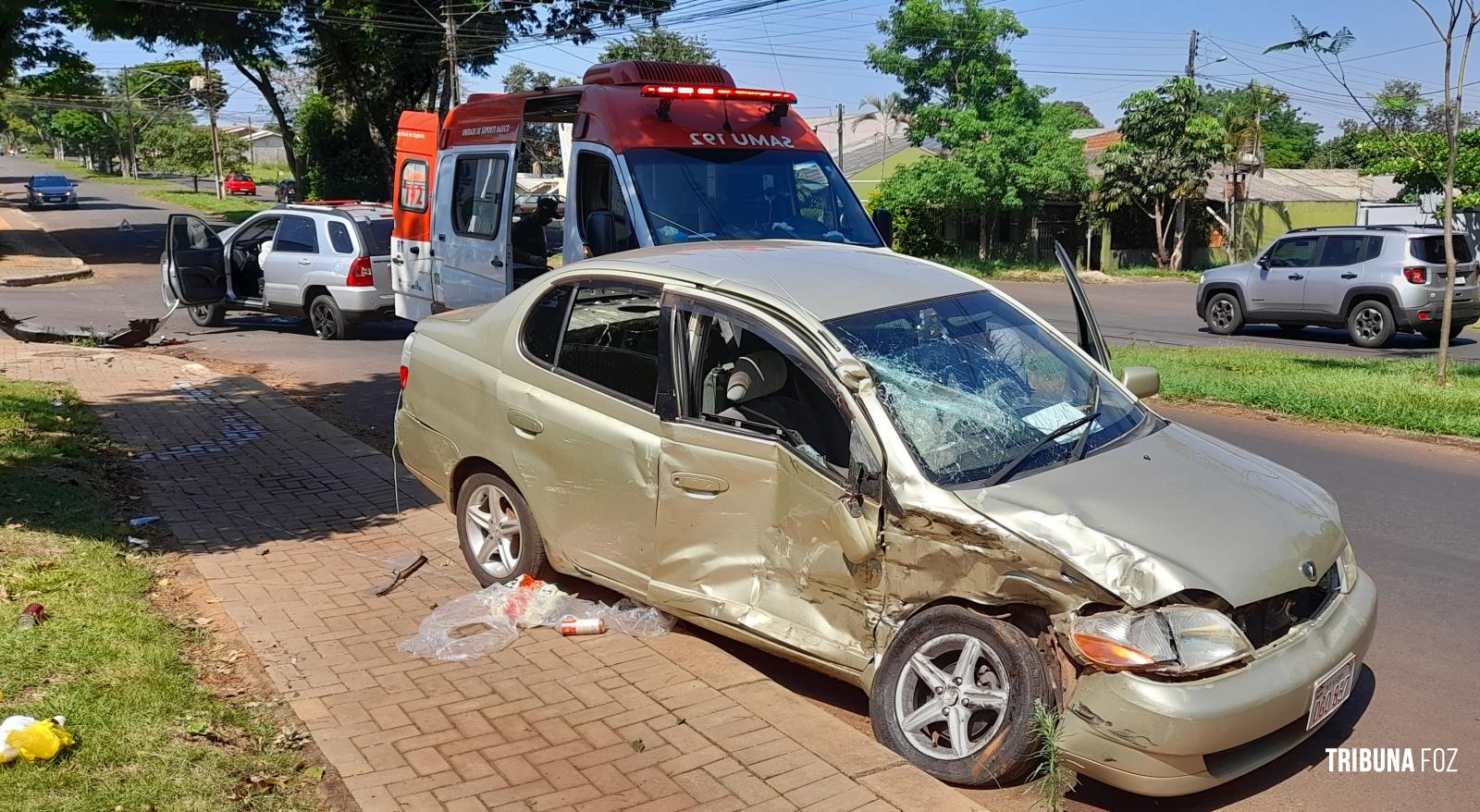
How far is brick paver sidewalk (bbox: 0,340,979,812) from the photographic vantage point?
12.9 ft

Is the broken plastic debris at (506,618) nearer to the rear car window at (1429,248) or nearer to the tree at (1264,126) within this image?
the rear car window at (1429,248)

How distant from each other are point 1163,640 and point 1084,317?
2.69m

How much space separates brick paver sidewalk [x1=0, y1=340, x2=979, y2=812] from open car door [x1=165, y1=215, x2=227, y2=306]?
8345 mm

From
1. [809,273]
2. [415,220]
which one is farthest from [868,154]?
[809,273]

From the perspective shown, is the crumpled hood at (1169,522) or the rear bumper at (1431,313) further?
the rear bumper at (1431,313)

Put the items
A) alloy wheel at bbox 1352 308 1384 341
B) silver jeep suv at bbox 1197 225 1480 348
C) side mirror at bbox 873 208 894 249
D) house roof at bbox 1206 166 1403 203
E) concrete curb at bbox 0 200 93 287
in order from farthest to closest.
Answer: house roof at bbox 1206 166 1403 203 → concrete curb at bbox 0 200 93 287 → alloy wheel at bbox 1352 308 1384 341 → silver jeep suv at bbox 1197 225 1480 348 → side mirror at bbox 873 208 894 249

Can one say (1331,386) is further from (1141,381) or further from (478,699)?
(478,699)

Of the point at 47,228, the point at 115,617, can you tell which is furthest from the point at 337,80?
the point at 115,617

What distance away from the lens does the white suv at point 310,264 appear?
1500 centimetres

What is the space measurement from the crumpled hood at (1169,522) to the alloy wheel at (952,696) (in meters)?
0.46

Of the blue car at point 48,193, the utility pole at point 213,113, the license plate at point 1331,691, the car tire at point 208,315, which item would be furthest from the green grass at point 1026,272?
the blue car at point 48,193

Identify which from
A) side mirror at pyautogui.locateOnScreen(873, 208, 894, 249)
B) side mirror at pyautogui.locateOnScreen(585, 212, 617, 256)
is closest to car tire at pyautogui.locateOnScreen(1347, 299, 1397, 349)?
side mirror at pyautogui.locateOnScreen(873, 208, 894, 249)

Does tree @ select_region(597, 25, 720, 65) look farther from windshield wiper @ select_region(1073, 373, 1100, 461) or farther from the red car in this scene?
windshield wiper @ select_region(1073, 373, 1100, 461)

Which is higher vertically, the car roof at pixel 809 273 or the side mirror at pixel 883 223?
the side mirror at pixel 883 223
